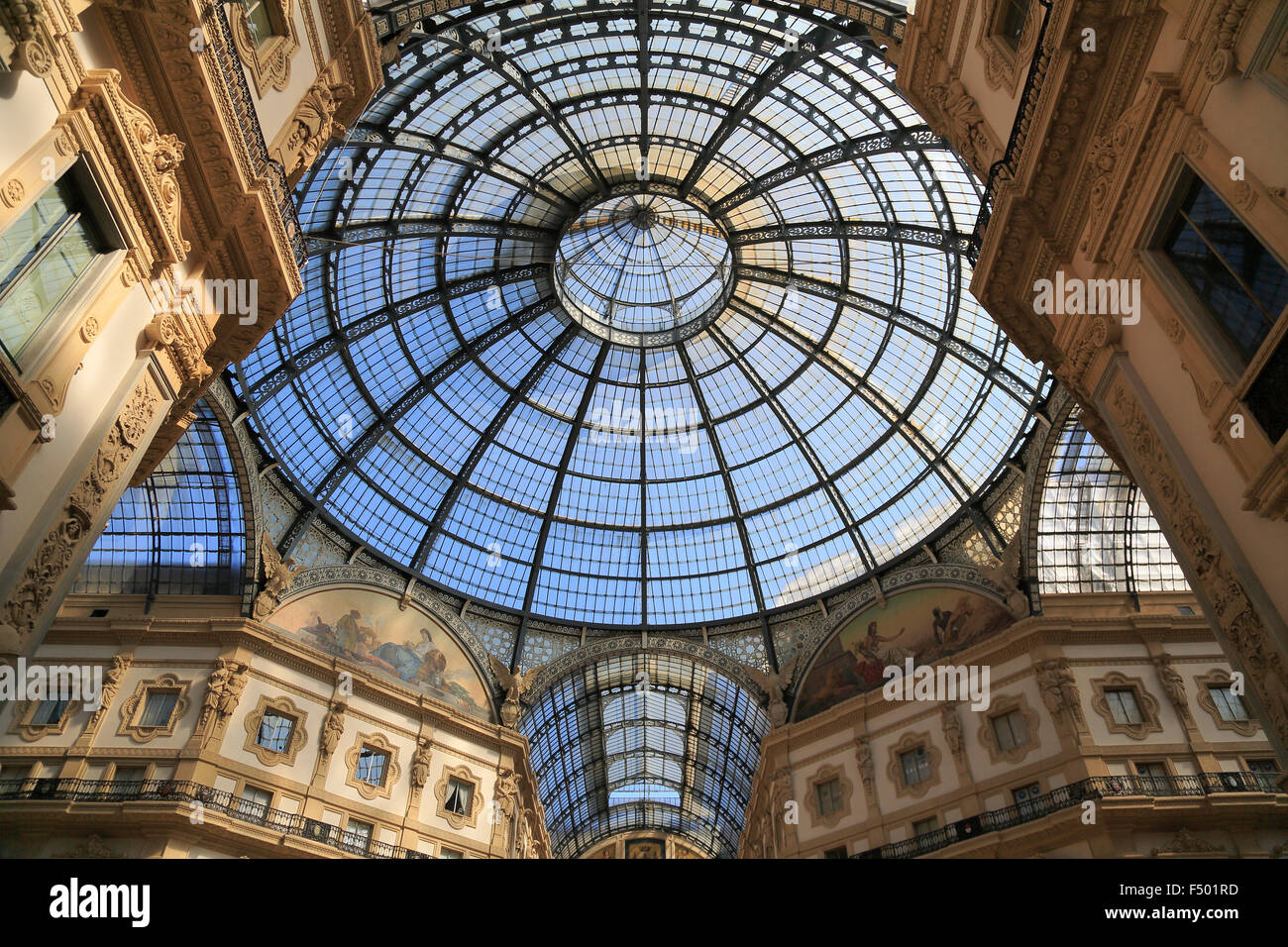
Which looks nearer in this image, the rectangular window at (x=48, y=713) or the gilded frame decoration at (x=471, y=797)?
the rectangular window at (x=48, y=713)

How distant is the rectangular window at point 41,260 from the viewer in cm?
939

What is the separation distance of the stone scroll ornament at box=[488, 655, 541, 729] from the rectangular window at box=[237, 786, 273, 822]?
36.0 ft

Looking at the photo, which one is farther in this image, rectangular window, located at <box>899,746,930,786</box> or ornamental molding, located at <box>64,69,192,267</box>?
rectangular window, located at <box>899,746,930,786</box>

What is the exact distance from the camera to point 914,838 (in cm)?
2656

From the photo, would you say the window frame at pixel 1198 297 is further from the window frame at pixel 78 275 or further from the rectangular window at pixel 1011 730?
the rectangular window at pixel 1011 730

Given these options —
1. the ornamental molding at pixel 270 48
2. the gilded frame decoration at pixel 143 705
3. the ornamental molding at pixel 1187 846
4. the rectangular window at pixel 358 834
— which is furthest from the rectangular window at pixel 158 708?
the ornamental molding at pixel 1187 846

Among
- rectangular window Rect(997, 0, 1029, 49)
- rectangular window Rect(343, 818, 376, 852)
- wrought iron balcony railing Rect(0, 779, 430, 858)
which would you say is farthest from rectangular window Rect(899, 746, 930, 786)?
rectangular window Rect(997, 0, 1029, 49)

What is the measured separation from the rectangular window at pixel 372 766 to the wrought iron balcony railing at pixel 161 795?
3.02 meters

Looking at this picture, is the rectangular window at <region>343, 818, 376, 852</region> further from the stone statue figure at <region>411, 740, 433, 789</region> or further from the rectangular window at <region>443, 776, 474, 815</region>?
the rectangular window at <region>443, 776, 474, 815</region>

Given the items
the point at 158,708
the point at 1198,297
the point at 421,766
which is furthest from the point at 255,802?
the point at 1198,297

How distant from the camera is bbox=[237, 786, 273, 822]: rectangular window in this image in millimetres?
24391

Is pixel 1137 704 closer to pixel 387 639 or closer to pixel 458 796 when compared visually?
pixel 458 796

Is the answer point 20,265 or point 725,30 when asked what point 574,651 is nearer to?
point 725,30
